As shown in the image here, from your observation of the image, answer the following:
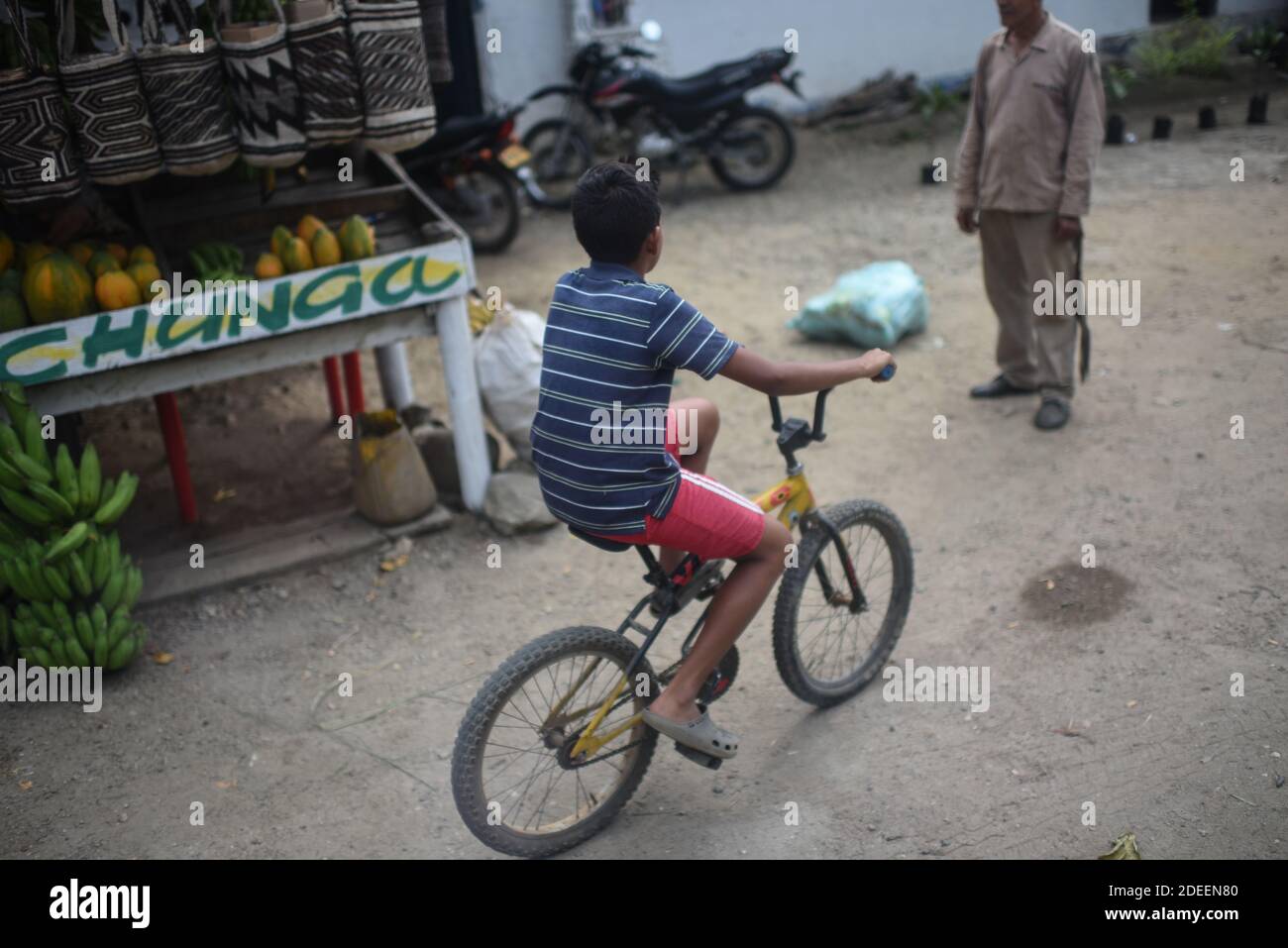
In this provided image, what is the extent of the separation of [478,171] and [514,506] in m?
4.29

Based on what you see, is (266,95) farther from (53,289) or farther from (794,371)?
(794,371)

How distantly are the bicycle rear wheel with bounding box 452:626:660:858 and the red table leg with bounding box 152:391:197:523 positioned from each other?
2.42 m

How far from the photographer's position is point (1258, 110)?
902cm

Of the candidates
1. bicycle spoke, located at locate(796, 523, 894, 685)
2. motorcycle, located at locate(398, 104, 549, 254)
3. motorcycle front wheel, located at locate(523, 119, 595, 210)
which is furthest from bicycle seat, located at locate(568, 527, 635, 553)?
motorcycle front wheel, located at locate(523, 119, 595, 210)

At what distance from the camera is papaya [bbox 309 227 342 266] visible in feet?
14.8

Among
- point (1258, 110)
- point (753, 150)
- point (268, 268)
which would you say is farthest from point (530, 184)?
point (1258, 110)

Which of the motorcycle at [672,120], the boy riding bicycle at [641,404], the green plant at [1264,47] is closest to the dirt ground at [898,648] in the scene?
the boy riding bicycle at [641,404]

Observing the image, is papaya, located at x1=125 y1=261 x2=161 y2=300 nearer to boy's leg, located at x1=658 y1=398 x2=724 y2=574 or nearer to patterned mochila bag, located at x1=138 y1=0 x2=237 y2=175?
patterned mochila bag, located at x1=138 y1=0 x2=237 y2=175

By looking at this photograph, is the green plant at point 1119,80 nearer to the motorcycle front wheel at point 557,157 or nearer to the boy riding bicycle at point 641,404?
the motorcycle front wheel at point 557,157

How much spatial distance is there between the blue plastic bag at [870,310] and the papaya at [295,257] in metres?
3.01

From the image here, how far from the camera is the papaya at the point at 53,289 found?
3998 mm

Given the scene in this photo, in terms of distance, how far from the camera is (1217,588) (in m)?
3.99

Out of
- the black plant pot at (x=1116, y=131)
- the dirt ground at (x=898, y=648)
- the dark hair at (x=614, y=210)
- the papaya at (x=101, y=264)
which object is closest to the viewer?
the dark hair at (x=614, y=210)

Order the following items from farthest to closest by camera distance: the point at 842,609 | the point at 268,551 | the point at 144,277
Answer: the point at 268,551, the point at 144,277, the point at 842,609
